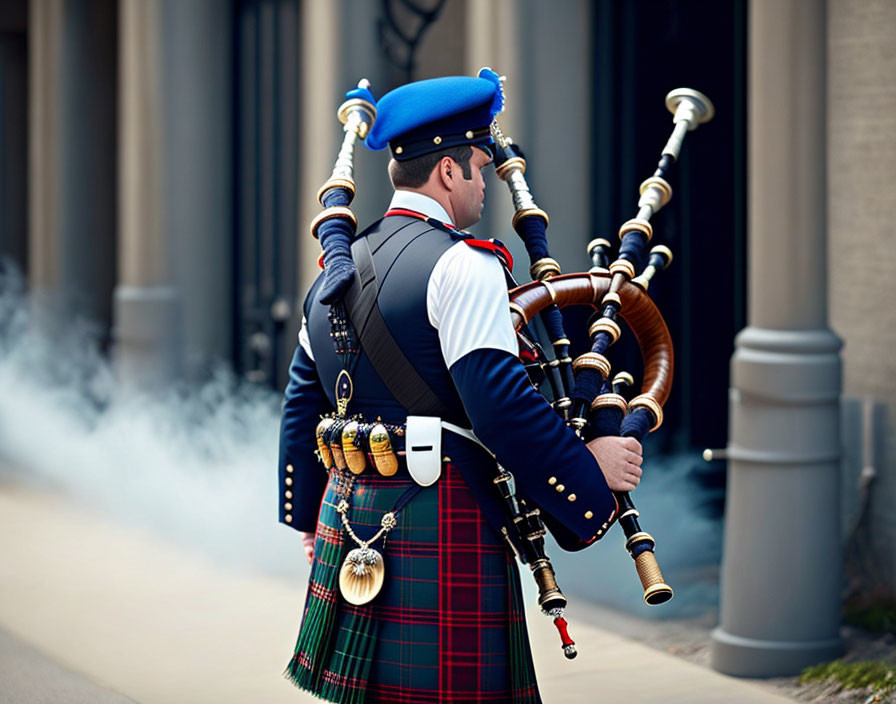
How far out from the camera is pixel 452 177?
324 centimetres

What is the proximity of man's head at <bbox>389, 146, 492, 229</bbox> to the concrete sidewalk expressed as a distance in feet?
7.56

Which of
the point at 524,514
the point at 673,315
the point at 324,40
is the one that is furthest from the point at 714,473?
the point at 524,514

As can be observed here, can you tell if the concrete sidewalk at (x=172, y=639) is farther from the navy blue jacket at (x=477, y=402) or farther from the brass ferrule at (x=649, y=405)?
the navy blue jacket at (x=477, y=402)

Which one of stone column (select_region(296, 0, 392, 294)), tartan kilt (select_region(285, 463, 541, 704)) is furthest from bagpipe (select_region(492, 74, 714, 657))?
stone column (select_region(296, 0, 392, 294))

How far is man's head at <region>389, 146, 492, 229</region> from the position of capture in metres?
3.23

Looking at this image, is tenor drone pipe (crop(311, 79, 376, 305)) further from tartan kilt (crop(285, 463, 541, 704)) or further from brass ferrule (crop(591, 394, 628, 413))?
brass ferrule (crop(591, 394, 628, 413))

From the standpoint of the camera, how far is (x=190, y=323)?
9883 mm

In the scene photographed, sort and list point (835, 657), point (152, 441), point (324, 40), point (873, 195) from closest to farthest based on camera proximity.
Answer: point (835, 657) → point (873, 195) → point (324, 40) → point (152, 441)

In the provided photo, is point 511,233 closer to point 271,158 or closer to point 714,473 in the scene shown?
point 714,473

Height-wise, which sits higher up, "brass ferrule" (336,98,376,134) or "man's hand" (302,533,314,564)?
"brass ferrule" (336,98,376,134)

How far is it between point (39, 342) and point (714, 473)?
6588mm

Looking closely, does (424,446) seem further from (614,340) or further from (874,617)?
(874,617)

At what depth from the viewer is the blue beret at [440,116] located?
3182 mm

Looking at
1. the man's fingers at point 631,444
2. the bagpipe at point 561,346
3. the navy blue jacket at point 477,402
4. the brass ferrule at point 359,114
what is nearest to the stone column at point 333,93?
the brass ferrule at point 359,114
